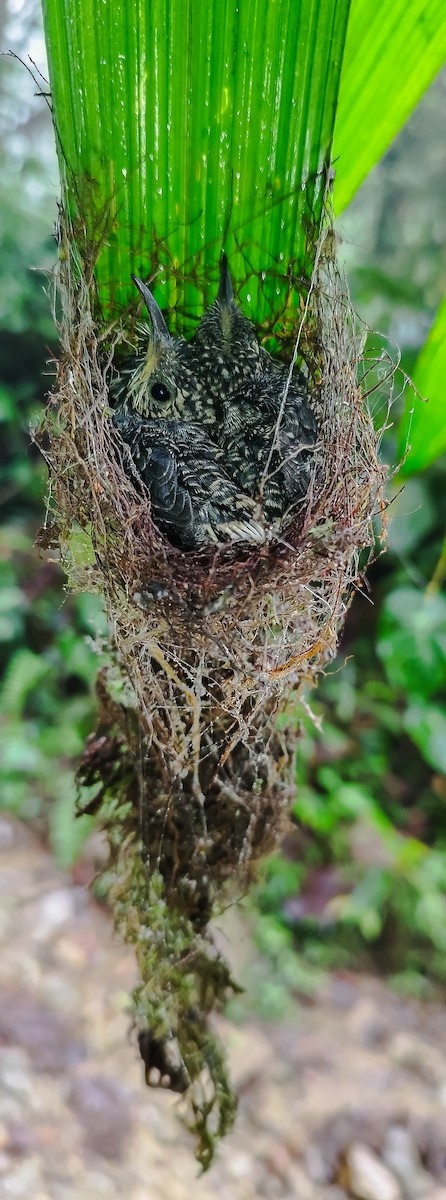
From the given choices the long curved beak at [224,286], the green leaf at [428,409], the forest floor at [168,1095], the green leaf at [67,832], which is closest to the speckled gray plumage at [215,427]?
the long curved beak at [224,286]

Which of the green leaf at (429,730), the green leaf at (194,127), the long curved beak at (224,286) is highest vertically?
the green leaf at (194,127)

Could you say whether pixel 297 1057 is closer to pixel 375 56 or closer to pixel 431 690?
pixel 431 690

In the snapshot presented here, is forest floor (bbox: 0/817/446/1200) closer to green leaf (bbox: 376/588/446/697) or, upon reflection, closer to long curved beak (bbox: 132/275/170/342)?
green leaf (bbox: 376/588/446/697)

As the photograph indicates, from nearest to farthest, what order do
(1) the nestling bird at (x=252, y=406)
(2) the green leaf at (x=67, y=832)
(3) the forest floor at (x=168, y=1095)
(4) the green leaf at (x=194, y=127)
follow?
(4) the green leaf at (x=194, y=127) → (1) the nestling bird at (x=252, y=406) → (3) the forest floor at (x=168, y=1095) → (2) the green leaf at (x=67, y=832)

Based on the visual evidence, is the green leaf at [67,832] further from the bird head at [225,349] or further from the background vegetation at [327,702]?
the bird head at [225,349]

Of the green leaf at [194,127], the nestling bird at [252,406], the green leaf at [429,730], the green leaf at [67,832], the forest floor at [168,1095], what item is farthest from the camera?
the green leaf at [429,730]

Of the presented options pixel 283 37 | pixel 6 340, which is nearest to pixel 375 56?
pixel 283 37
